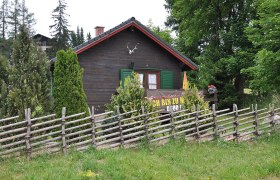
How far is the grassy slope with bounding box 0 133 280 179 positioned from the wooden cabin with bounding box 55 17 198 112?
7.61 m

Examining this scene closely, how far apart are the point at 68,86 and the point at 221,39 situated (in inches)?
707

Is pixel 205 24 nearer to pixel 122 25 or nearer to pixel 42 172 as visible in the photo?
pixel 122 25

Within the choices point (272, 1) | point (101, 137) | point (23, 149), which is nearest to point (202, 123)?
point (101, 137)

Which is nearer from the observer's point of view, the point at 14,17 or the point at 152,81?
the point at 152,81

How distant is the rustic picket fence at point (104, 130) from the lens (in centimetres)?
920

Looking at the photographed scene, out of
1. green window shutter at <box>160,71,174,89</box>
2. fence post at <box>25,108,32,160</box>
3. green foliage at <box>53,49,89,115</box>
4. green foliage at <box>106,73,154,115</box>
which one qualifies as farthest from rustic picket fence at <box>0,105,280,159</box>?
green window shutter at <box>160,71,174,89</box>

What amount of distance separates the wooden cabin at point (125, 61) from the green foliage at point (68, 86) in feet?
16.8

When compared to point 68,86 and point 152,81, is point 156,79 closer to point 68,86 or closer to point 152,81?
point 152,81

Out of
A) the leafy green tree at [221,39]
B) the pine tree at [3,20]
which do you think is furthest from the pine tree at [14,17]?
the leafy green tree at [221,39]

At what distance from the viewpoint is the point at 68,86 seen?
1111 centimetres

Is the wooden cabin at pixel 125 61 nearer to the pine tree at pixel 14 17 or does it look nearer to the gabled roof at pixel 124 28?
the gabled roof at pixel 124 28

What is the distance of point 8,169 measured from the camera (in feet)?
26.5

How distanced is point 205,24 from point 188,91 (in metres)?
16.1

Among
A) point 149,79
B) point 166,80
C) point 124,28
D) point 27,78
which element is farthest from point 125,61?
point 27,78
